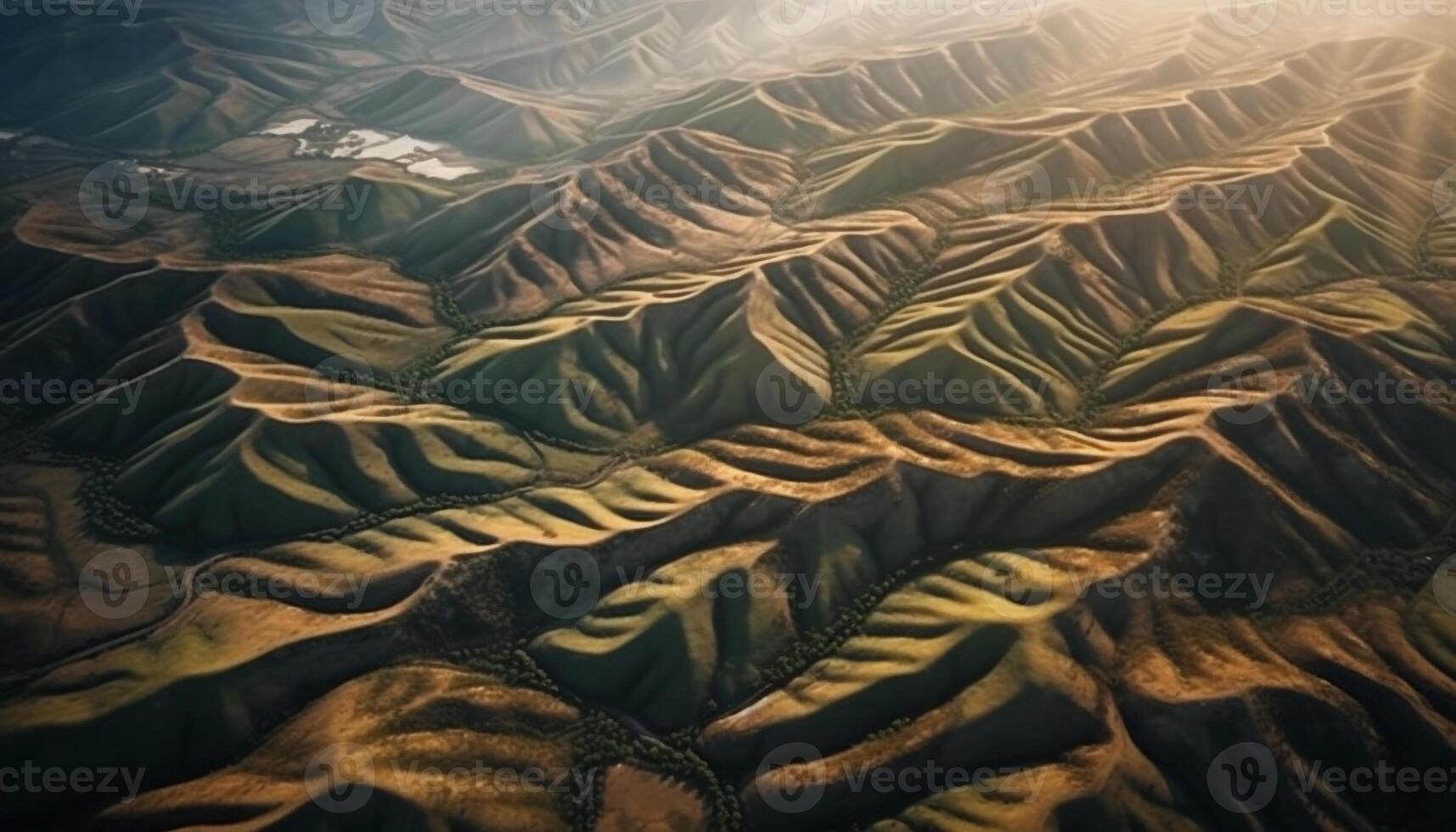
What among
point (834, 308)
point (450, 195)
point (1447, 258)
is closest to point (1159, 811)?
point (834, 308)

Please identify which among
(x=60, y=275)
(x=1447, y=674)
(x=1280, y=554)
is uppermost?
(x=60, y=275)

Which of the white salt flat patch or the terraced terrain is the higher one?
the white salt flat patch

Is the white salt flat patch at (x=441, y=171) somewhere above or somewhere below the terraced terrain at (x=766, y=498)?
above

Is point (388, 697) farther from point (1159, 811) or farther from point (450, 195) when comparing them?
point (450, 195)

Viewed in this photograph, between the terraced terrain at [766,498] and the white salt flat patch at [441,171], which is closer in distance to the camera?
the terraced terrain at [766,498]

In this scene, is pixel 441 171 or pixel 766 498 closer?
pixel 766 498

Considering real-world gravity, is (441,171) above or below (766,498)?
above

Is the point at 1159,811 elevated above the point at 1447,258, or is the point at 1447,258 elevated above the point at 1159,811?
the point at 1447,258

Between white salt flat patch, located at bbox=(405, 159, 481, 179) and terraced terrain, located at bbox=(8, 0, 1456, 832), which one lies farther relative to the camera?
white salt flat patch, located at bbox=(405, 159, 481, 179)
